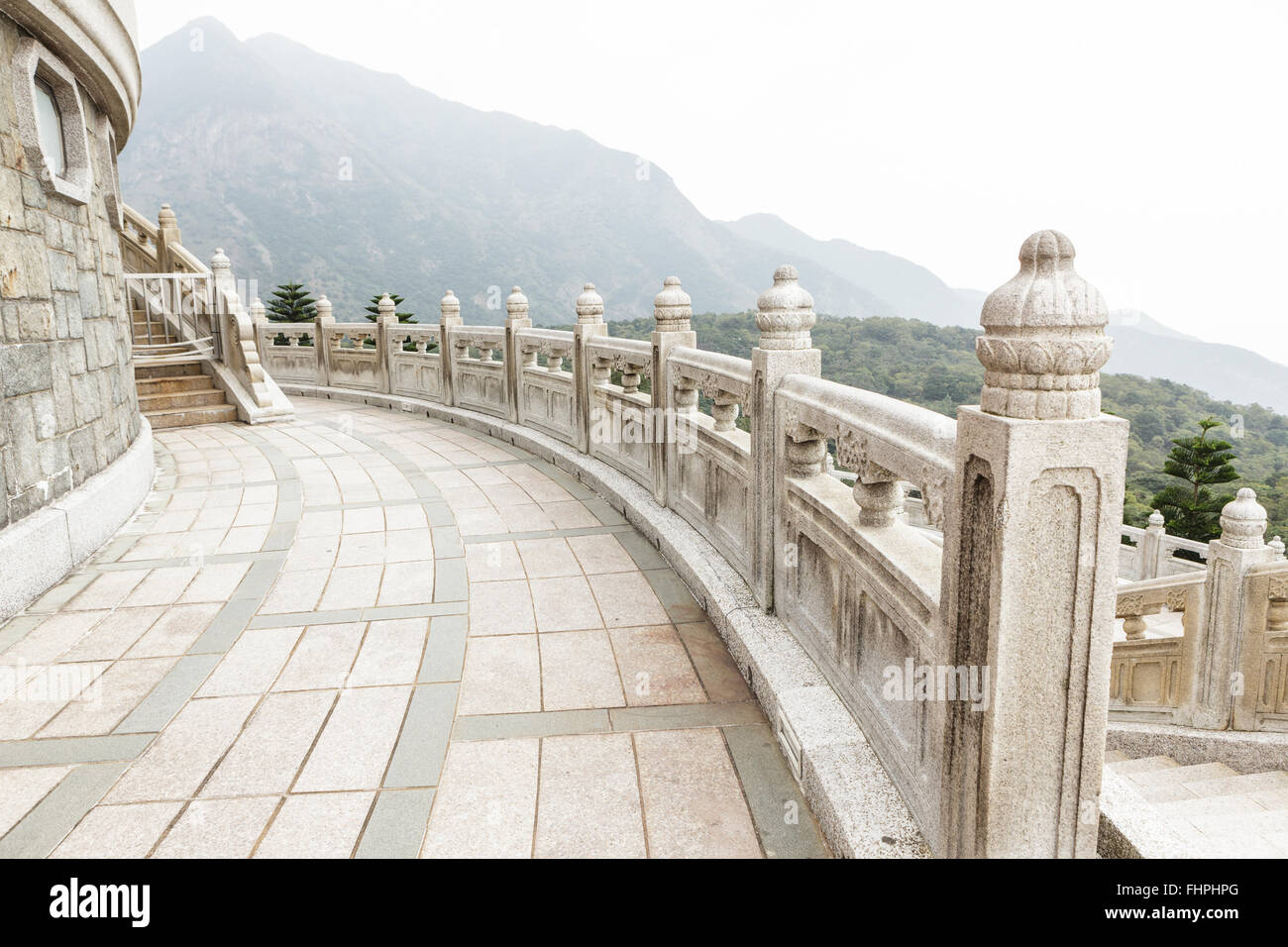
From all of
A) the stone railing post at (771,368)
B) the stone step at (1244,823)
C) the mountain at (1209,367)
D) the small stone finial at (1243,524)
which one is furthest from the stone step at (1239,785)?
the mountain at (1209,367)

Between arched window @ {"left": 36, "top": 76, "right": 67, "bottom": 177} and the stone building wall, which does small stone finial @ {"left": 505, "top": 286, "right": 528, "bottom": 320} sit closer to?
the stone building wall

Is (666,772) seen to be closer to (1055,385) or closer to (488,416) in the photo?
(1055,385)

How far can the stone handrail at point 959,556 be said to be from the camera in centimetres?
179

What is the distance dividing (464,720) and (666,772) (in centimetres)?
94

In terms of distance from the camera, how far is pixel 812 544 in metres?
3.49

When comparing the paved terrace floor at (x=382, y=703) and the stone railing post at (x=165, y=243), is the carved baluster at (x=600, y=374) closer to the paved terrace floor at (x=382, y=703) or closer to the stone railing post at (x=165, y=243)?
the paved terrace floor at (x=382, y=703)

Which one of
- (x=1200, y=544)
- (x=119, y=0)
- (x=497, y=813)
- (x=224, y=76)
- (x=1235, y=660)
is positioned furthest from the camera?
(x=224, y=76)

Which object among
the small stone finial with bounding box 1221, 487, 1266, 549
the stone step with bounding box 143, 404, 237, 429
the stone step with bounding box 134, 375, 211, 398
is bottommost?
the small stone finial with bounding box 1221, 487, 1266, 549

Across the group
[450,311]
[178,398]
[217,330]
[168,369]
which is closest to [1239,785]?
[450,311]

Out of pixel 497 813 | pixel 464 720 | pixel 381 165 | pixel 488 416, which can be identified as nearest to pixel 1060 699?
pixel 497 813

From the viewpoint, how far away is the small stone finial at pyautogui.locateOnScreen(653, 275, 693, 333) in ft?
18.7

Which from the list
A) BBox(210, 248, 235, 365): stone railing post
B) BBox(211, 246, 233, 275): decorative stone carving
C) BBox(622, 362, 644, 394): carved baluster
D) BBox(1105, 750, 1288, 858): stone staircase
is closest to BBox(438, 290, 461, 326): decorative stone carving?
BBox(210, 248, 235, 365): stone railing post

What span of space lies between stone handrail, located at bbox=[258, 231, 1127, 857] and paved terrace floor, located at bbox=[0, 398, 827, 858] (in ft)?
1.54

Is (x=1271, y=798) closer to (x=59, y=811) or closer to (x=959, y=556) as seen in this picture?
(x=959, y=556)
